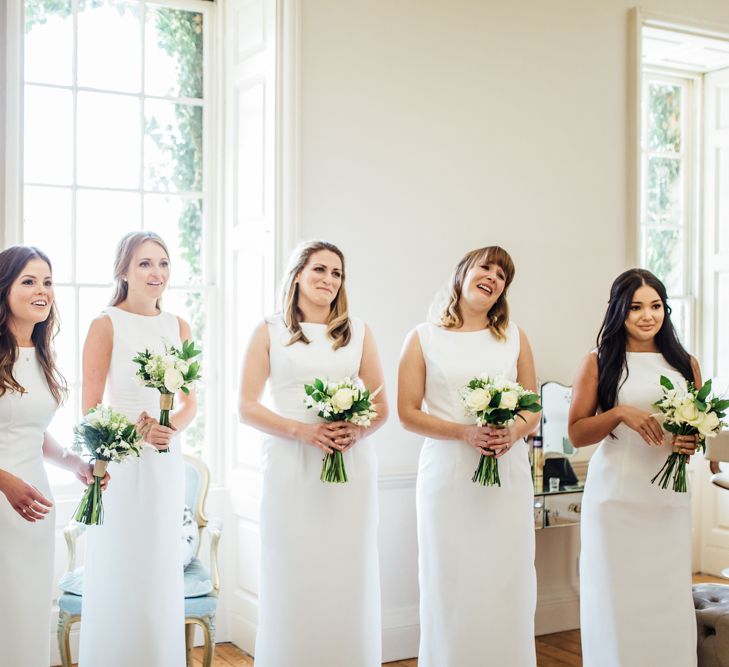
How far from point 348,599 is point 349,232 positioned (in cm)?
197

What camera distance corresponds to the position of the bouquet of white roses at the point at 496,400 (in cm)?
373

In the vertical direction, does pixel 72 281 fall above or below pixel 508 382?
above

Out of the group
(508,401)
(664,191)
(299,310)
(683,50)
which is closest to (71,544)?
(299,310)

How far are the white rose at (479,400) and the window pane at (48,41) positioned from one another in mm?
2881

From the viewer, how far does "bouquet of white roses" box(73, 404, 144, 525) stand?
134 inches

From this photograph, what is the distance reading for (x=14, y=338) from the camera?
3.48m

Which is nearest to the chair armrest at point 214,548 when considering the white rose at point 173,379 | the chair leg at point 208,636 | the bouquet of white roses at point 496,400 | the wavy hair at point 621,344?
the chair leg at point 208,636

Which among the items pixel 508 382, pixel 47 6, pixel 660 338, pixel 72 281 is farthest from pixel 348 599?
pixel 47 6

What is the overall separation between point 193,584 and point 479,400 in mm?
1618

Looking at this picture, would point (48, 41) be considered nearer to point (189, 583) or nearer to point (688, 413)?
point (189, 583)

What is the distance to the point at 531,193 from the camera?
558 cm

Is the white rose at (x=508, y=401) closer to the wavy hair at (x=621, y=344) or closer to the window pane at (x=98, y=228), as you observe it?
the wavy hair at (x=621, y=344)

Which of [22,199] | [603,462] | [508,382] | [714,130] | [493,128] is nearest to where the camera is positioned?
[508,382]

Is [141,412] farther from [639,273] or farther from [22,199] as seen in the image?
[639,273]
